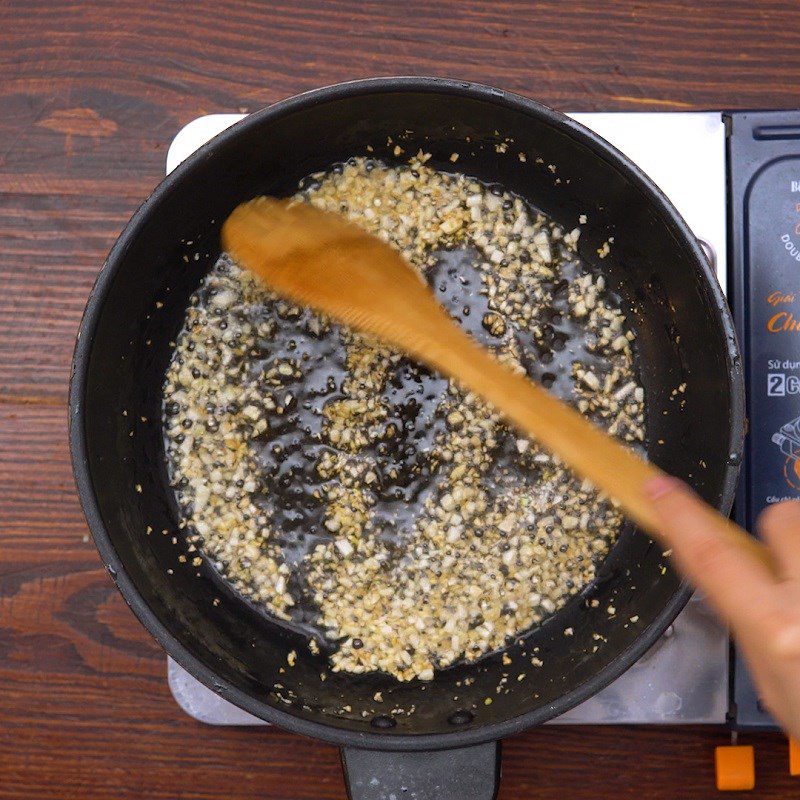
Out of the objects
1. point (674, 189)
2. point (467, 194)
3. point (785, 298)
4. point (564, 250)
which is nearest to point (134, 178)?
point (467, 194)

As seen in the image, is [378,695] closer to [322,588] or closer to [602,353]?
[322,588]

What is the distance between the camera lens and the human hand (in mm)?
505

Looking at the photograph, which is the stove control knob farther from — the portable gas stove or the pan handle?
the pan handle

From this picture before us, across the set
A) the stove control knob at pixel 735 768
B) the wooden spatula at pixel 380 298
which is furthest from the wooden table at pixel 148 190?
the wooden spatula at pixel 380 298

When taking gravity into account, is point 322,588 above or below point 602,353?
below

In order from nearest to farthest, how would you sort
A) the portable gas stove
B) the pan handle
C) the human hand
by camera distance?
the human hand < the pan handle < the portable gas stove

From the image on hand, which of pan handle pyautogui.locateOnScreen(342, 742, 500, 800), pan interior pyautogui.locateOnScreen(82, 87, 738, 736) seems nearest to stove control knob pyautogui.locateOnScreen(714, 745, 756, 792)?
pan interior pyautogui.locateOnScreen(82, 87, 738, 736)

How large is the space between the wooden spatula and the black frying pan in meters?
0.08

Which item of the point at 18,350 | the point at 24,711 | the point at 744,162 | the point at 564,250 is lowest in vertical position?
the point at 24,711

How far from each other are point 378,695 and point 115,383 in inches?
17.9

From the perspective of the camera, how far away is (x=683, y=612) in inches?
33.8

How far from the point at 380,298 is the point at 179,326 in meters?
0.26

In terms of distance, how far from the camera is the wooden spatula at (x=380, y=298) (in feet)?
2.66

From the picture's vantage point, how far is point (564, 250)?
933 millimetres
